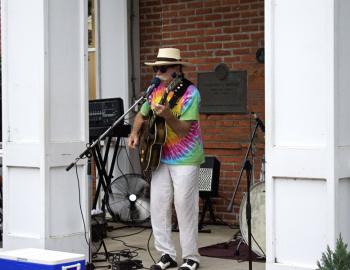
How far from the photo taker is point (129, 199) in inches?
346

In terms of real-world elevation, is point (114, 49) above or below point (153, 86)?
above

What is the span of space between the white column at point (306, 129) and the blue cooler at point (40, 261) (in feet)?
4.69

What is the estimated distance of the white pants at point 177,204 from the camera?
6.51 meters

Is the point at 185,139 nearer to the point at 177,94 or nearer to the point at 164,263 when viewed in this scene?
the point at 177,94

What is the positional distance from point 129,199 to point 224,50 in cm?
207

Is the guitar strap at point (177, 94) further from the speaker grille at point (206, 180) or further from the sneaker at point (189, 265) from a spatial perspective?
the speaker grille at point (206, 180)

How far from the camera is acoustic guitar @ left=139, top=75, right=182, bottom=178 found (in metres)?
6.46

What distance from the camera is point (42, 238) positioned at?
6.79 metres

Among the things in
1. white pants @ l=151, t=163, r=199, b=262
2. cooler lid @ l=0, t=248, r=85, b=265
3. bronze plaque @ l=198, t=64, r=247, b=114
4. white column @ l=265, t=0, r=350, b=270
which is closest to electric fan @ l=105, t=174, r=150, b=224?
bronze plaque @ l=198, t=64, r=247, b=114

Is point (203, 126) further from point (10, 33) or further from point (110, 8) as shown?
point (10, 33)

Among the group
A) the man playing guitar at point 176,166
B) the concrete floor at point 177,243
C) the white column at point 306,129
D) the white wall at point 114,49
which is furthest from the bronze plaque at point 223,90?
the white column at point 306,129

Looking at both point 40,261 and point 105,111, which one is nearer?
point 40,261

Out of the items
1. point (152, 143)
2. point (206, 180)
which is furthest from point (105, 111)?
point (152, 143)

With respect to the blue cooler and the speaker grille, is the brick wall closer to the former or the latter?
the speaker grille
